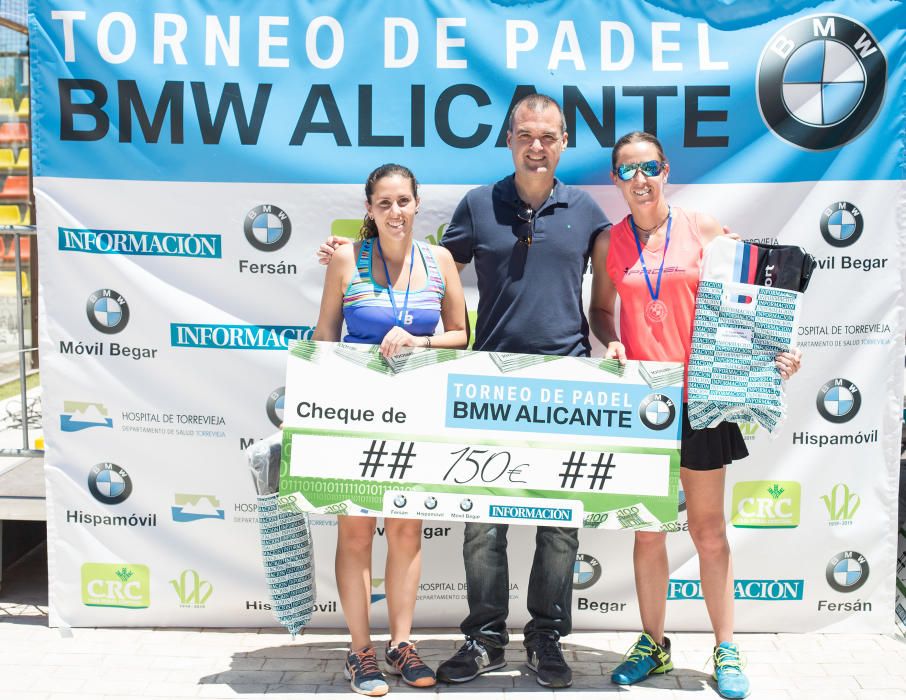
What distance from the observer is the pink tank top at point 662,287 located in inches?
136

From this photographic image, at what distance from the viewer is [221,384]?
14.0 ft

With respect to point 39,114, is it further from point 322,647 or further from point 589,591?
point 589,591

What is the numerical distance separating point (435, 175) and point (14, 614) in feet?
9.22

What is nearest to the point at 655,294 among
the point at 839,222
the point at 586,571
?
the point at 839,222

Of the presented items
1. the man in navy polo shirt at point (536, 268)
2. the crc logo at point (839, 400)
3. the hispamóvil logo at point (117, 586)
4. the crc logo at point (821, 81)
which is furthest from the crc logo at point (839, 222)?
the hispamóvil logo at point (117, 586)

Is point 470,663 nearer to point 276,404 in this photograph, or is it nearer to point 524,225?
point 276,404

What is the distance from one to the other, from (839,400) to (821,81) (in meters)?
1.41

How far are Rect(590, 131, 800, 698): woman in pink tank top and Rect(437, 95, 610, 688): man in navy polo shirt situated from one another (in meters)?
0.14

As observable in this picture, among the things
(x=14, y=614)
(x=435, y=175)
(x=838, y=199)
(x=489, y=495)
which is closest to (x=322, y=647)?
(x=489, y=495)

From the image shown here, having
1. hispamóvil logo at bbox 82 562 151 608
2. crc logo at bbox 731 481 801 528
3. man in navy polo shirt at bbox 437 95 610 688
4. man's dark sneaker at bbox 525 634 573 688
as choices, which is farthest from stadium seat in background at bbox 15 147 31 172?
crc logo at bbox 731 481 801 528

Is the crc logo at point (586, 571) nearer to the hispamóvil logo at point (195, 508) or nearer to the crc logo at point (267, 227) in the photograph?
the hispamóvil logo at point (195, 508)

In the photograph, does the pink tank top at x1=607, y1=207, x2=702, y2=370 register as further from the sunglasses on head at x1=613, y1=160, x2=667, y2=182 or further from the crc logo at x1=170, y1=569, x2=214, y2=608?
the crc logo at x1=170, y1=569, x2=214, y2=608

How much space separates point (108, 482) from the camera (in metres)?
4.28

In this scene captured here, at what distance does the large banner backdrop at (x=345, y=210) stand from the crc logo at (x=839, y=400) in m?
0.01
